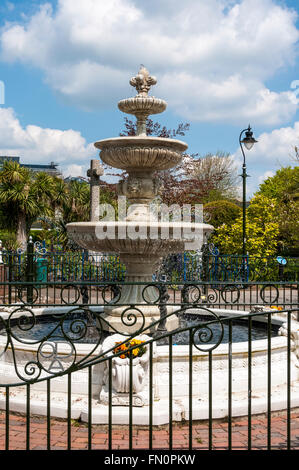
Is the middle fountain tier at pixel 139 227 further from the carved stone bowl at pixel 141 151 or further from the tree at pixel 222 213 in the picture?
the tree at pixel 222 213

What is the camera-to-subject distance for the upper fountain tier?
6.43 m

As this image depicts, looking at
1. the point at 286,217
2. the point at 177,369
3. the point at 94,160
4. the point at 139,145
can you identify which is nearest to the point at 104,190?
the point at 94,160

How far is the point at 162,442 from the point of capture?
3.87 metres

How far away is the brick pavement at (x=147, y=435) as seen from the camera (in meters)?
3.74

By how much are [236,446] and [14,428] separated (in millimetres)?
2021

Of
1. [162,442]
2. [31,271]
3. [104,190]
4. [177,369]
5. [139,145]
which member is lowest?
[162,442]

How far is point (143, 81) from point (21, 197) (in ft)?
48.1

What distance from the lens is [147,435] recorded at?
4.02 meters

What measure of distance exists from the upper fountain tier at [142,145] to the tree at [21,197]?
14.6 m

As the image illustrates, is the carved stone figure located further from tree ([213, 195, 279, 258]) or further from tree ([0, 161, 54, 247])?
tree ([0, 161, 54, 247])

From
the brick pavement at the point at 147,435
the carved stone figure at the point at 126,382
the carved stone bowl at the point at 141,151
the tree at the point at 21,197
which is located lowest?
the brick pavement at the point at 147,435

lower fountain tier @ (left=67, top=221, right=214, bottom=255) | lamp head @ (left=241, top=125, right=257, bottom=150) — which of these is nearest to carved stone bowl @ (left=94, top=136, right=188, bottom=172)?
lower fountain tier @ (left=67, top=221, right=214, bottom=255)

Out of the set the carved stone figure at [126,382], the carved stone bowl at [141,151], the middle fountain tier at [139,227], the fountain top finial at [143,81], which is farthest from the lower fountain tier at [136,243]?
the fountain top finial at [143,81]
